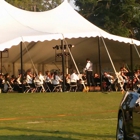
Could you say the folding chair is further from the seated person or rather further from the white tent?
the white tent

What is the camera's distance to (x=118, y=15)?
5709 cm

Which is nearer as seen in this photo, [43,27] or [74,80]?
[74,80]

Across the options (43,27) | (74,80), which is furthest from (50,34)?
(74,80)

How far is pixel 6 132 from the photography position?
535 inches

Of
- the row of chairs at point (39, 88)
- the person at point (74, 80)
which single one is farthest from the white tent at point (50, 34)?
the row of chairs at point (39, 88)

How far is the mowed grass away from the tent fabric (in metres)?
3.33

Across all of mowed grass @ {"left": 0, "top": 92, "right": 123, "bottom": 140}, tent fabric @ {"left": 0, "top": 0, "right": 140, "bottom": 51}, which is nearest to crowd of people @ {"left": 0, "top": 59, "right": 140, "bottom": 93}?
tent fabric @ {"left": 0, "top": 0, "right": 140, "bottom": 51}

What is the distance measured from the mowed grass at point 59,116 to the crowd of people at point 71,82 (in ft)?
11.9

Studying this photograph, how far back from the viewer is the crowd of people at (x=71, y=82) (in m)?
30.4

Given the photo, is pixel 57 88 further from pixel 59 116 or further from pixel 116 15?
pixel 116 15

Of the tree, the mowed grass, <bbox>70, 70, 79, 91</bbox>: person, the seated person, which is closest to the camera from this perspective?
the mowed grass

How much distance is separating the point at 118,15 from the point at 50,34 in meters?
29.5

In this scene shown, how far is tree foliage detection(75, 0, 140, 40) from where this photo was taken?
56.0 metres

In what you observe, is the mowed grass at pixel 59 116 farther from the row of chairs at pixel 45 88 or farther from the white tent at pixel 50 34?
the row of chairs at pixel 45 88
